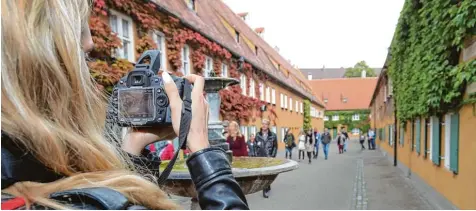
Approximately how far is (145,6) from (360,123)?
53.1 meters

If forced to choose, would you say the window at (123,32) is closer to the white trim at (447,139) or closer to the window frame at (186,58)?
the window frame at (186,58)

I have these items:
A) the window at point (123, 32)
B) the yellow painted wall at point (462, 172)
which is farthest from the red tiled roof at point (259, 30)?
the yellow painted wall at point (462, 172)

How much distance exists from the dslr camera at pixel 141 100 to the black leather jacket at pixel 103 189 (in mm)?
274

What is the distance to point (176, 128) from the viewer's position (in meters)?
1.02

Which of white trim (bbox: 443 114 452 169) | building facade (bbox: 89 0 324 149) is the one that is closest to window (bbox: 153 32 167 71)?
building facade (bbox: 89 0 324 149)

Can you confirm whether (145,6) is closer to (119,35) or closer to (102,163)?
(119,35)

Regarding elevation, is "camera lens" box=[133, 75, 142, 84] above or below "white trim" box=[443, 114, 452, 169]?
above

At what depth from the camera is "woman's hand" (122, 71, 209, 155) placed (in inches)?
39.1

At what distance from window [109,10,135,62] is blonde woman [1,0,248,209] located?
27.2 feet

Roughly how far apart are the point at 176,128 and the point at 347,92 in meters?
64.4

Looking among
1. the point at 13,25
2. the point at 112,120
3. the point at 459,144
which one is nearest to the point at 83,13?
the point at 13,25

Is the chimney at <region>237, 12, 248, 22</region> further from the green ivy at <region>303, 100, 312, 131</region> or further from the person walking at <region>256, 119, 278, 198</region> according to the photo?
the person walking at <region>256, 119, 278, 198</region>

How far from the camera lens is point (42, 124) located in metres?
0.72

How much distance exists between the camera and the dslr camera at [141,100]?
1.14 metres
